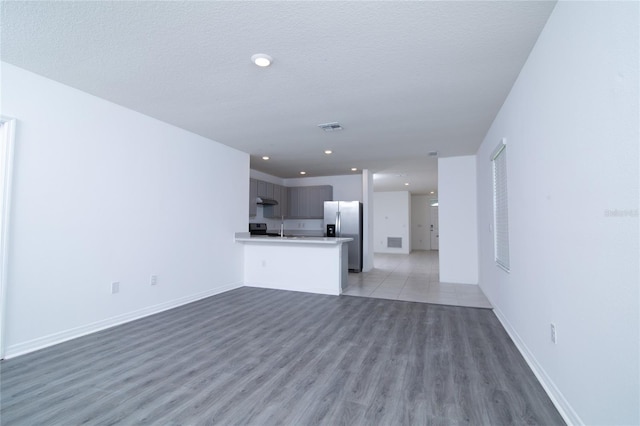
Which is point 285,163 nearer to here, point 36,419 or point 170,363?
point 170,363

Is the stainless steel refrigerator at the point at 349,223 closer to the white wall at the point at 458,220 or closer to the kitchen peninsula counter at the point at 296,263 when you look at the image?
the kitchen peninsula counter at the point at 296,263

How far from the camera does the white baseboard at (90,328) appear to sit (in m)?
2.62

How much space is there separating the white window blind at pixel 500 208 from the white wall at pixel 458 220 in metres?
1.82

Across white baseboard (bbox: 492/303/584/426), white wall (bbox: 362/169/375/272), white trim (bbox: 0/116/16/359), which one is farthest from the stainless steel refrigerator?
white trim (bbox: 0/116/16/359)

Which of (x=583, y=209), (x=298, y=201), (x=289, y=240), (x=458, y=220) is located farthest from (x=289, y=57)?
(x=298, y=201)

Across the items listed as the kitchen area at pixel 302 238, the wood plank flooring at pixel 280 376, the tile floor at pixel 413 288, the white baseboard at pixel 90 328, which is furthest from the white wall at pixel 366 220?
the white baseboard at pixel 90 328

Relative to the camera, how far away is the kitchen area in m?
5.14

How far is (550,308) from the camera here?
203 cm

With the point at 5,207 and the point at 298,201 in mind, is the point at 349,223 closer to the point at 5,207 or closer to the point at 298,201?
the point at 298,201

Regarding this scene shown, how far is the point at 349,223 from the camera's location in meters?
7.36

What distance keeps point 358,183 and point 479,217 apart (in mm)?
3353

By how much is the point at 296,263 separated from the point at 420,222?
32.2 feet

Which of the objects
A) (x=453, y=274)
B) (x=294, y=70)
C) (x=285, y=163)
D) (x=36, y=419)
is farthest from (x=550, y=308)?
(x=285, y=163)

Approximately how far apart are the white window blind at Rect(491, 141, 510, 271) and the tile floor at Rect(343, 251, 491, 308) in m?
1.00
